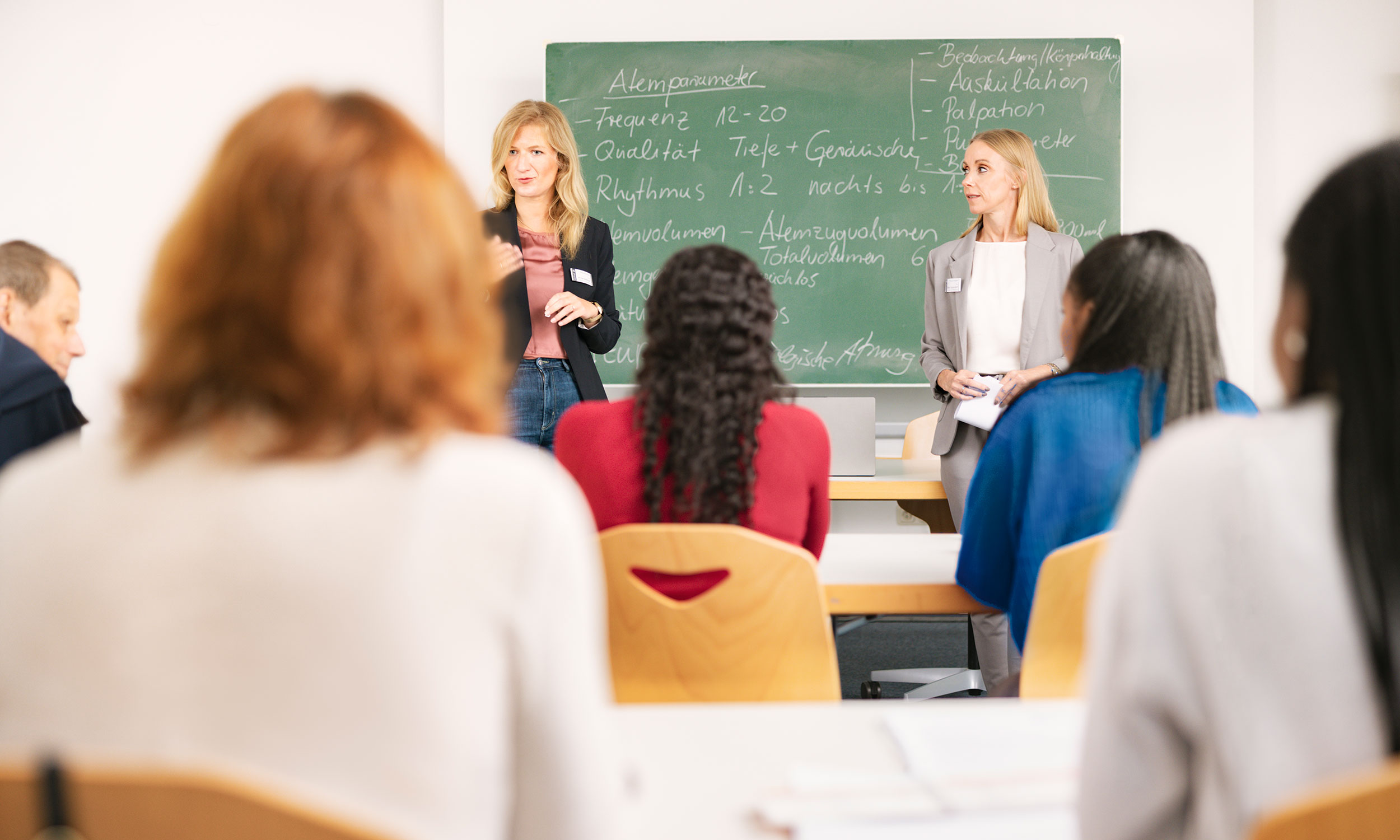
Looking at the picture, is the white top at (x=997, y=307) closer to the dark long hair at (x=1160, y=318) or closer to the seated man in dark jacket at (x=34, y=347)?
the dark long hair at (x=1160, y=318)

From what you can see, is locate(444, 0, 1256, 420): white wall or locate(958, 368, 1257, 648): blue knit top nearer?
locate(958, 368, 1257, 648): blue knit top

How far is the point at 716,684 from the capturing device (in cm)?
135

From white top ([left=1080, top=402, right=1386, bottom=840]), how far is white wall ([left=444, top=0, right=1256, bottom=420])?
4174 millimetres

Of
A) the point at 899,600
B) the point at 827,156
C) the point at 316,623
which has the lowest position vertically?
the point at 899,600

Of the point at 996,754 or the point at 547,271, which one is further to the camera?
the point at 547,271

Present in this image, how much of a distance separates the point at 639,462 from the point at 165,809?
3.50 feet

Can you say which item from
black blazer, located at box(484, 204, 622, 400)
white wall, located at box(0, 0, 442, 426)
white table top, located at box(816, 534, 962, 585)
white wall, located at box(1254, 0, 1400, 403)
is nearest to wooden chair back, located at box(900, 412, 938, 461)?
black blazer, located at box(484, 204, 622, 400)

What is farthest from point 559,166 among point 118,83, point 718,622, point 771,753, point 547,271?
point 118,83

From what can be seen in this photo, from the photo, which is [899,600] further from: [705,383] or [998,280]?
[998,280]

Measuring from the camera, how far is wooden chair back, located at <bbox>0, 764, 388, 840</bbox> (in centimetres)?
48

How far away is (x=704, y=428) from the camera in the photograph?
152cm

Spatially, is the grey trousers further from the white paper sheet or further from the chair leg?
the white paper sheet

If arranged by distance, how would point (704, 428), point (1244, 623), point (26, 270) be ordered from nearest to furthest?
point (1244, 623), point (704, 428), point (26, 270)

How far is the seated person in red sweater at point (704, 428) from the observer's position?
152 cm
